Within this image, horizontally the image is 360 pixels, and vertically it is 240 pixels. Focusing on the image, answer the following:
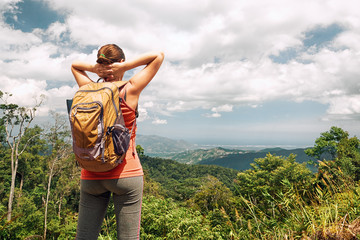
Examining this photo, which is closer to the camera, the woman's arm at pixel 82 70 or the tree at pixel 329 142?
the woman's arm at pixel 82 70

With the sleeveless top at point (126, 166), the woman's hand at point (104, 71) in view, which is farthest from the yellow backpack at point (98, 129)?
the woman's hand at point (104, 71)

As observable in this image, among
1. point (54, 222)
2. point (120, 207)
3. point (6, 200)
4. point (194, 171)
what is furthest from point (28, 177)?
point (194, 171)

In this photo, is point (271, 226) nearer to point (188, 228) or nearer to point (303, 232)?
point (303, 232)

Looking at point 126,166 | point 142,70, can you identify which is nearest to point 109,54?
point 142,70

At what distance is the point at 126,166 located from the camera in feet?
3.89

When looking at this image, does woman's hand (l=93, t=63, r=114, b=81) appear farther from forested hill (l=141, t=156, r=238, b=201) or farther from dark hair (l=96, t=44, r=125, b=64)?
forested hill (l=141, t=156, r=238, b=201)

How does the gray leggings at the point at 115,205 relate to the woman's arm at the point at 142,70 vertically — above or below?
below

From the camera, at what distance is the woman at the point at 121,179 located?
46.1 inches

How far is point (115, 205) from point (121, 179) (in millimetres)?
184

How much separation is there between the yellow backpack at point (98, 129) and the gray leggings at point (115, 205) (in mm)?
121

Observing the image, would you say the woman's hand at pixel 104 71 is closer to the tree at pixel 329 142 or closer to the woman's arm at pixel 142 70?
the woman's arm at pixel 142 70

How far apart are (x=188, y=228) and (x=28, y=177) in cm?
3159

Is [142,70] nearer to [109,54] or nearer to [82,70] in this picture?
[109,54]

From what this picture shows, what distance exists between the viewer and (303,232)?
1.78 m
